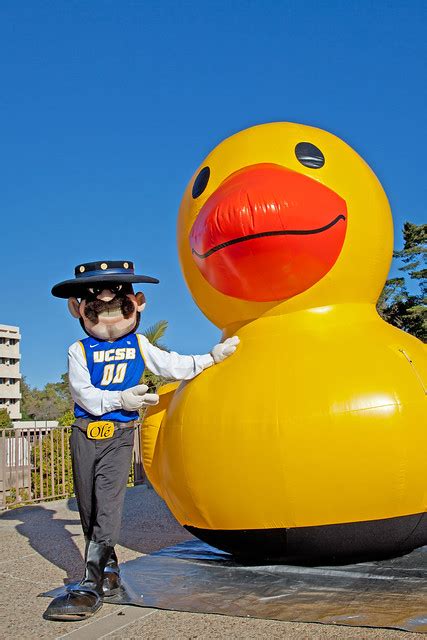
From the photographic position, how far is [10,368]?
226 ft

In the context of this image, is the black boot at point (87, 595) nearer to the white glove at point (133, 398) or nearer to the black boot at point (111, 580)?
the black boot at point (111, 580)

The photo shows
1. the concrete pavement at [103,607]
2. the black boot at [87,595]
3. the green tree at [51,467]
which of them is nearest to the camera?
the concrete pavement at [103,607]

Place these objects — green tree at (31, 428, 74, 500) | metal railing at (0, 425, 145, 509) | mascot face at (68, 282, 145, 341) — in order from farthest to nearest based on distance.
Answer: green tree at (31, 428, 74, 500)
metal railing at (0, 425, 145, 509)
mascot face at (68, 282, 145, 341)

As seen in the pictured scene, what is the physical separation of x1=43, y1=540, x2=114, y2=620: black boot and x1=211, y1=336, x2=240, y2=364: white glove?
1225mm

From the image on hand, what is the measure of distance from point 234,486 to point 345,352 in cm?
95

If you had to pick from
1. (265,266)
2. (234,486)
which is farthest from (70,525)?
(265,266)

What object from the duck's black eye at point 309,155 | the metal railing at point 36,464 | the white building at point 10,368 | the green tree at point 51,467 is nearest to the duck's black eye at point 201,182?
the duck's black eye at point 309,155

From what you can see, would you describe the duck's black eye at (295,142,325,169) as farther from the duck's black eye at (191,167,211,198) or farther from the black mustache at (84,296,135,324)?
the black mustache at (84,296,135,324)

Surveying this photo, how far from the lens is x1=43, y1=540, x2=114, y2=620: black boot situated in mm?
3166

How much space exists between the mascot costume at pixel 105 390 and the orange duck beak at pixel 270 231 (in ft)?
1.46

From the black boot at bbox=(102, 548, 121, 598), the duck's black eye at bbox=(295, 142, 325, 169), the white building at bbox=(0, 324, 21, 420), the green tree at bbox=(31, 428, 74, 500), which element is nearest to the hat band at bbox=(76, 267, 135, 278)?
the duck's black eye at bbox=(295, 142, 325, 169)

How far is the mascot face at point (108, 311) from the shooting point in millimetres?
3760

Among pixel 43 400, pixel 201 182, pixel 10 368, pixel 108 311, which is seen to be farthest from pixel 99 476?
pixel 43 400

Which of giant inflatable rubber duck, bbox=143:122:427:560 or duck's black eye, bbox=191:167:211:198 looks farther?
duck's black eye, bbox=191:167:211:198
